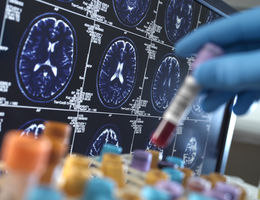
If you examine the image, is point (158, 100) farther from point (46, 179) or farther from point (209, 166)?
point (46, 179)

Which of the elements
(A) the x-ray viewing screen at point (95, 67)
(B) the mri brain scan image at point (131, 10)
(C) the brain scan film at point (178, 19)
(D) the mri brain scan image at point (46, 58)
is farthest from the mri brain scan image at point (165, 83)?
(D) the mri brain scan image at point (46, 58)

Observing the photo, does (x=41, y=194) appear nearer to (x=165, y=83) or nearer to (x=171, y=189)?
(x=171, y=189)

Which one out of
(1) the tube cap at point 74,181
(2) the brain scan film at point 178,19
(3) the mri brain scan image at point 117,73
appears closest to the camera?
(1) the tube cap at point 74,181

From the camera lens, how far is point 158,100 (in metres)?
1.44

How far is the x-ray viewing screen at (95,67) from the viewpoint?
2.96 feet

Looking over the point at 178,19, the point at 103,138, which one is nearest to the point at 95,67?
the point at 103,138

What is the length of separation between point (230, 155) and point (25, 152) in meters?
2.01

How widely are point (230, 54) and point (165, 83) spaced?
84cm

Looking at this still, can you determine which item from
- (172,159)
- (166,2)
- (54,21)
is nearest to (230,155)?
(166,2)

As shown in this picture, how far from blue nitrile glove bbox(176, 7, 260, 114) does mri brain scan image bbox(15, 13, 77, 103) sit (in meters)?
0.40

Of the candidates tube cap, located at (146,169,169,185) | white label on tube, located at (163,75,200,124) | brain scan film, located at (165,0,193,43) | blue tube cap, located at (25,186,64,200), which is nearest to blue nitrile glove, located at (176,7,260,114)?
white label on tube, located at (163,75,200,124)

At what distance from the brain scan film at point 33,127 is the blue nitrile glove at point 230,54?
489 mm

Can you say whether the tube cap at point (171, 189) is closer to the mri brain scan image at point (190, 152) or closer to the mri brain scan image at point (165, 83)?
the mri brain scan image at point (165, 83)

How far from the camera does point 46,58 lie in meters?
0.97
